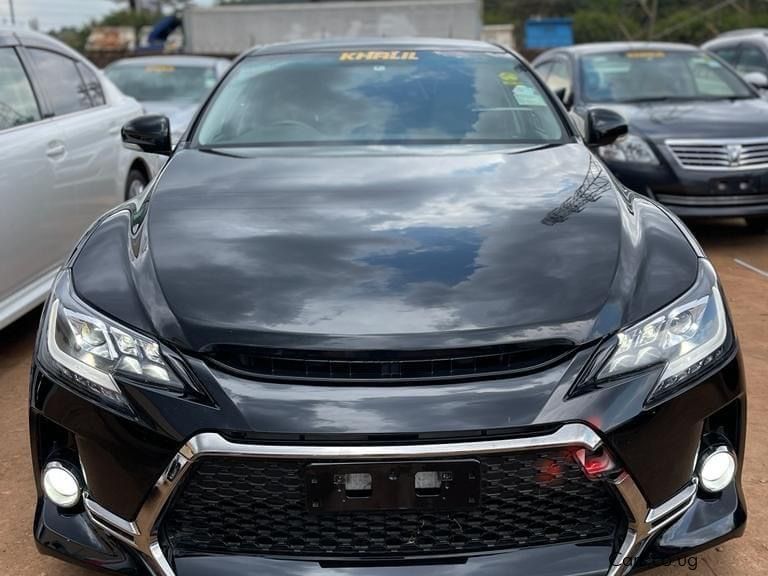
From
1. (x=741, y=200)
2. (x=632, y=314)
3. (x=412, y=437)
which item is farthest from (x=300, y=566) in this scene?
(x=741, y=200)

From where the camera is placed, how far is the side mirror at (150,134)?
3.72 m

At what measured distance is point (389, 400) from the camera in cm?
190

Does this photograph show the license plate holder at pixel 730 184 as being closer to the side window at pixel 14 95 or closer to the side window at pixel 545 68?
the side window at pixel 545 68

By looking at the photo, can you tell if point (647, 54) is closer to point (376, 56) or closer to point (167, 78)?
point (376, 56)

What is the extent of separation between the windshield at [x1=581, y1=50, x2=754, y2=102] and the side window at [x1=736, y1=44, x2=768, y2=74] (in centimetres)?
177

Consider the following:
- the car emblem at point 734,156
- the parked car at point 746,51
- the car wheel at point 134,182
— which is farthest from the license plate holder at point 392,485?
the parked car at point 746,51

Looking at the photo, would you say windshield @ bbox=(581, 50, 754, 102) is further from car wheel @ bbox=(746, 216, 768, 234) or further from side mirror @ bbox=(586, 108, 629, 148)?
side mirror @ bbox=(586, 108, 629, 148)

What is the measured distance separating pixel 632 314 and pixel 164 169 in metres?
1.73

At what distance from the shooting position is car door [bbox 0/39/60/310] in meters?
3.97

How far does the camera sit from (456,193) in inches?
105

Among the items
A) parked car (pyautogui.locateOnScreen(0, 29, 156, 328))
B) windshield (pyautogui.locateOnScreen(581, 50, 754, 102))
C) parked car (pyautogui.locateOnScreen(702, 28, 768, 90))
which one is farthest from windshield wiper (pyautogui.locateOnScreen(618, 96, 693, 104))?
parked car (pyautogui.locateOnScreen(0, 29, 156, 328))

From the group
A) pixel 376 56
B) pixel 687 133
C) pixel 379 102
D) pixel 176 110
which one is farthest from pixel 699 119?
pixel 176 110

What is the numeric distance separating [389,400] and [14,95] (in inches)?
131

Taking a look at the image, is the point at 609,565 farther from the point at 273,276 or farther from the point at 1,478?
the point at 1,478
